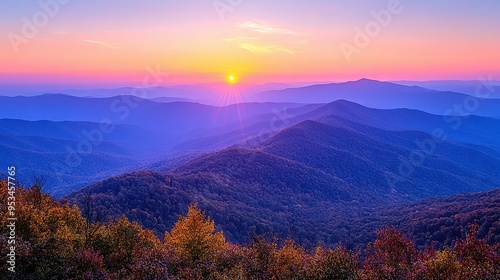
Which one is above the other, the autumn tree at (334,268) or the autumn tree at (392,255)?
the autumn tree at (334,268)

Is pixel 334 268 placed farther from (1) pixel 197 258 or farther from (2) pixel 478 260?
(1) pixel 197 258

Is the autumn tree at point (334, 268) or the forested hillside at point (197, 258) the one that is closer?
the forested hillside at point (197, 258)

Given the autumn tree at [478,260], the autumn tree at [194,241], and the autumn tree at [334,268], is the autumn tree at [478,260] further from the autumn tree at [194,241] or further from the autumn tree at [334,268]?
the autumn tree at [194,241]

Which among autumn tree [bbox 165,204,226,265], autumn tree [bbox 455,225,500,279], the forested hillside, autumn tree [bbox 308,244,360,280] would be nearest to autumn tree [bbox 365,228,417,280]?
the forested hillside

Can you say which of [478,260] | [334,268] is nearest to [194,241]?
[334,268]

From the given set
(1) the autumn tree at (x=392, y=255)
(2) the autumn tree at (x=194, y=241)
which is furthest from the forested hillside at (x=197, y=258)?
(2) the autumn tree at (x=194, y=241)

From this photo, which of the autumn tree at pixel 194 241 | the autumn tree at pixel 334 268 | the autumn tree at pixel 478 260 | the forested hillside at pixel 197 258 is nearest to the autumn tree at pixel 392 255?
the forested hillside at pixel 197 258

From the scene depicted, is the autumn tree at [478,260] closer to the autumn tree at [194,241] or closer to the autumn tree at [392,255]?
the autumn tree at [392,255]

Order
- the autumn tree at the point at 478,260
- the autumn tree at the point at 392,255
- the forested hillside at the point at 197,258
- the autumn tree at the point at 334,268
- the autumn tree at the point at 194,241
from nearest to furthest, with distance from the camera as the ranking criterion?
the autumn tree at the point at 478,260
the forested hillside at the point at 197,258
the autumn tree at the point at 334,268
the autumn tree at the point at 392,255
the autumn tree at the point at 194,241

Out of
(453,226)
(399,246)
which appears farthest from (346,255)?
(453,226)

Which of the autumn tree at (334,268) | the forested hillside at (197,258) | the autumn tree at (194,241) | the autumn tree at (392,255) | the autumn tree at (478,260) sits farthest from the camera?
the autumn tree at (194,241)

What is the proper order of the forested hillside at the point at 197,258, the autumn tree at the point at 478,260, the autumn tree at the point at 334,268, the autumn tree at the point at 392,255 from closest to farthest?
1. the autumn tree at the point at 478,260
2. the forested hillside at the point at 197,258
3. the autumn tree at the point at 334,268
4. the autumn tree at the point at 392,255

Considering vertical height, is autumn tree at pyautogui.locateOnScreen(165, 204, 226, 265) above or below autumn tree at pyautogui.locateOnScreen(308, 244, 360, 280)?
below

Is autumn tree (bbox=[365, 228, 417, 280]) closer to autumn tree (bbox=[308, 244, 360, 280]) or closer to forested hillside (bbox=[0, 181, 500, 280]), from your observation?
forested hillside (bbox=[0, 181, 500, 280])
